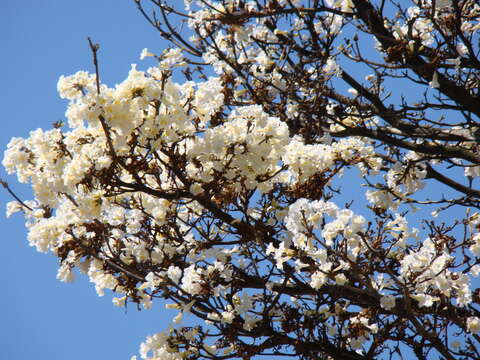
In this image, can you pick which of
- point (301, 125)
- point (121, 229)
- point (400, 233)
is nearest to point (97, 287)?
point (121, 229)

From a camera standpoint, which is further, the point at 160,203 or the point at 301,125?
the point at 301,125

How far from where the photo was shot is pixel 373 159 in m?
4.84

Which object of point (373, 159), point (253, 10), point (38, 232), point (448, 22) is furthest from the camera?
point (253, 10)

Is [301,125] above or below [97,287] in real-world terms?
above

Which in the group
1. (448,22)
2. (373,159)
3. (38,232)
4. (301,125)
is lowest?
(38,232)

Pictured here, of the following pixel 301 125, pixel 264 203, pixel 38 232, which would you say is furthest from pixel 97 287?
pixel 301 125

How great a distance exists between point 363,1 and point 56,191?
149 inches

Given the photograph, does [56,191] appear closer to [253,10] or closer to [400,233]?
[253,10]

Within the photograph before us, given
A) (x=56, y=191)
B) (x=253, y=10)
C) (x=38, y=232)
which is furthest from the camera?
(x=253, y=10)

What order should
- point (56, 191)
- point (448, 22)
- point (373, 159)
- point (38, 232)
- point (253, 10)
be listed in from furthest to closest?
point (253, 10) < point (448, 22) < point (373, 159) < point (38, 232) < point (56, 191)

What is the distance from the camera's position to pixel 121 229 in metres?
5.40

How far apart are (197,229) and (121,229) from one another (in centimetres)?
81

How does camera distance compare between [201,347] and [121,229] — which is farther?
[121,229]

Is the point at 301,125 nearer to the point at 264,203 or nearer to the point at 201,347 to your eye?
the point at 264,203
